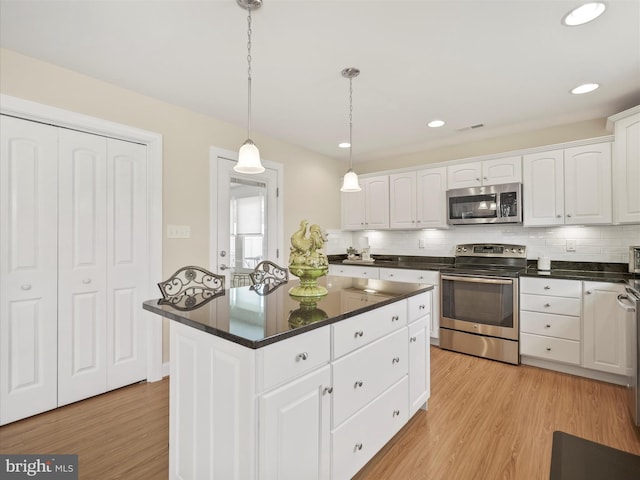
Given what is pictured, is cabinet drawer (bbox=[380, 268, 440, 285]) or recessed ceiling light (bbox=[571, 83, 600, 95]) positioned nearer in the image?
recessed ceiling light (bbox=[571, 83, 600, 95])

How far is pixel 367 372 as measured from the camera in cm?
169

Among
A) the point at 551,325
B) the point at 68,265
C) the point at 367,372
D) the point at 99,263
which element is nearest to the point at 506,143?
the point at 551,325

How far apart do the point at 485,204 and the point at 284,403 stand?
11.0 ft

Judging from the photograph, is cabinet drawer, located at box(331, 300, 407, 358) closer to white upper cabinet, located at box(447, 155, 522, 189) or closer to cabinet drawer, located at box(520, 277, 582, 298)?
cabinet drawer, located at box(520, 277, 582, 298)

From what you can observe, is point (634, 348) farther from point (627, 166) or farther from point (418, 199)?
point (418, 199)

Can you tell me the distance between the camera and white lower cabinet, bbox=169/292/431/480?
1.16 m

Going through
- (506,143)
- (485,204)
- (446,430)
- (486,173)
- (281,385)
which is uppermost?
(506,143)

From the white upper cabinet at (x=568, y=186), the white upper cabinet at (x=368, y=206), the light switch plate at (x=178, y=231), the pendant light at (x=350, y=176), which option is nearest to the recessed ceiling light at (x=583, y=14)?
the pendant light at (x=350, y=176)

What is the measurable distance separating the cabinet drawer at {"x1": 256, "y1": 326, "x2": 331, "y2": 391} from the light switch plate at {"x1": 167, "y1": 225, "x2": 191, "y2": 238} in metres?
2.12

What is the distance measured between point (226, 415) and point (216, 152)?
8.95 feet

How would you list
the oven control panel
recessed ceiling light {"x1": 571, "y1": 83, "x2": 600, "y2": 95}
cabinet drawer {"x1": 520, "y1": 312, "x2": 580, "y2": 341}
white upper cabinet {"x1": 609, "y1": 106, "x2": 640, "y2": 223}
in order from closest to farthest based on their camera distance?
recessed ceiling light {"x1": 571, "y1": 83, "x2": 600, "y2": 95} → white upper cabinet {"x1": 609, "y1": 106, "x2": 640, "y2": 223} → cabinet drawer {"x1": 520, "y1": 312, "x2": 580, "y2": 341} → the oven control panel

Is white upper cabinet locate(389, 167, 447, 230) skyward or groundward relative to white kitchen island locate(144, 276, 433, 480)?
skyward

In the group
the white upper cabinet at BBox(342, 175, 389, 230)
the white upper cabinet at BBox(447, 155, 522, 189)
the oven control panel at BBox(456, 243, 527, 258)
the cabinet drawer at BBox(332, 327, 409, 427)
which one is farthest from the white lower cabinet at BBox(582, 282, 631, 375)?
the white upper cabinet at BBox(342, 175, 389, 230)

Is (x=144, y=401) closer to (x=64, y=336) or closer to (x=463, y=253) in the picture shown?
(x=64, y=336)
